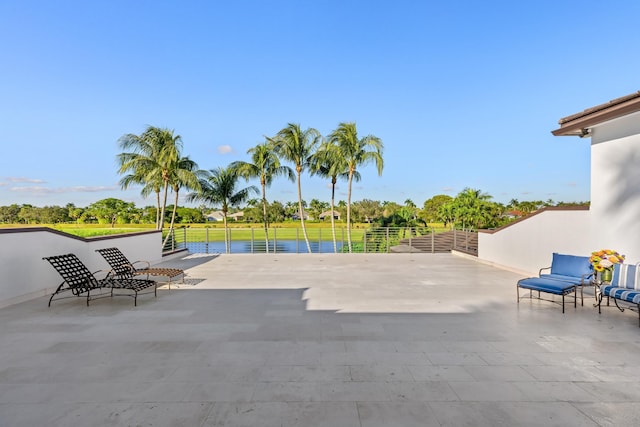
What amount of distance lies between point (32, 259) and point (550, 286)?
10.6 meters

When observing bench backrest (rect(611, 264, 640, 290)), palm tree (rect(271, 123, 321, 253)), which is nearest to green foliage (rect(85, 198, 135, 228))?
palm tree (rect(271, 123, 321, 253))

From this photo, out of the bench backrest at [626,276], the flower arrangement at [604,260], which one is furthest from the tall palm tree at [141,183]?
the bench backrest at [626,276]

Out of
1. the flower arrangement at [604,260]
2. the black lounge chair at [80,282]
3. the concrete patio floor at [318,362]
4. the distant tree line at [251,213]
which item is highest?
the distant tree line at [251,213]

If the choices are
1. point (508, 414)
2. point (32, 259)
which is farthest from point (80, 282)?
point (508, 414)

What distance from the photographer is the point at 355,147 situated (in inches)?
707

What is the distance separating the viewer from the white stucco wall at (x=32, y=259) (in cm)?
609

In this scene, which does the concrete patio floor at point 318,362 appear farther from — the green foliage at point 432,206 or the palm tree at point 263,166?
the green foliage at point 432,206

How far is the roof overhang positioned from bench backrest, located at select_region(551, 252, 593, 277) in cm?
299

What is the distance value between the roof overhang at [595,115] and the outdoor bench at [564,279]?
2992 mm

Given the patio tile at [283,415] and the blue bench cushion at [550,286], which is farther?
the blue bench cushion at [550,286]

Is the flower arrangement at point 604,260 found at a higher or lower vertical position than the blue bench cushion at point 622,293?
higher

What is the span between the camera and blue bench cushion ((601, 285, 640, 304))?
4.96 m

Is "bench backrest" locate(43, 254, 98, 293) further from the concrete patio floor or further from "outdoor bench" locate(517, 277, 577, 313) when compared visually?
"outdoor bench" locate(517, 277, 577, 313)

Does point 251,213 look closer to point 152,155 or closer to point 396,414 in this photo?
point 152,155
